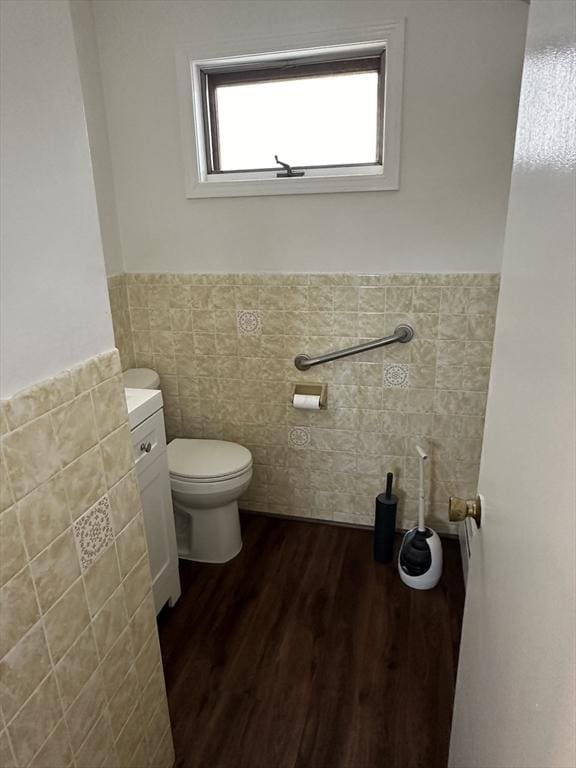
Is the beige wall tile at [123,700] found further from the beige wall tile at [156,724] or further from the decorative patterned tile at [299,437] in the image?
the decorative patterned tile at [299,437]

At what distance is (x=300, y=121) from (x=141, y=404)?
1448 millimetres

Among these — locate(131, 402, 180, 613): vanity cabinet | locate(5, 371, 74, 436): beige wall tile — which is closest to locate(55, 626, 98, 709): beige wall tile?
locate(5, 371, 74, 436): beige wall tile

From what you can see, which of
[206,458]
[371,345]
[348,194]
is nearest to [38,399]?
[206,458]

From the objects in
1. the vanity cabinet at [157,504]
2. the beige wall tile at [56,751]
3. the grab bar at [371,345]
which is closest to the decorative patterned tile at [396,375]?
the grab bar at [371,345]

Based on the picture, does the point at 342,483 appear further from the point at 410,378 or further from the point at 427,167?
the point at 427,167

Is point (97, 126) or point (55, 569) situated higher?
point (97, 126)

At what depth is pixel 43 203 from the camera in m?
0.82

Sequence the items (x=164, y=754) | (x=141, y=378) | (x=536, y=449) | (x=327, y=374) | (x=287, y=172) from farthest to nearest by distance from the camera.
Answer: (x=141, y=378) < (x=327, y=374) < (x=287, y=172) < (x=164, y=754) < (x=536, y=449)

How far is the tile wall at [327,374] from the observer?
207cm

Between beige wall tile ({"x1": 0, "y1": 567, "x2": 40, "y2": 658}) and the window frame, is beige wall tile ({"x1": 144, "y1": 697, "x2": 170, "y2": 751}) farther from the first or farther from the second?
the window frame

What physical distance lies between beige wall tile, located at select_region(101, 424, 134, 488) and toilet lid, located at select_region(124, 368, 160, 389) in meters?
1.23

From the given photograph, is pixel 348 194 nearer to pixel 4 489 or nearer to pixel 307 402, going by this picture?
pixel 307 402

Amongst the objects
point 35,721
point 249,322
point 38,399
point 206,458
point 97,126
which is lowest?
point 206,458

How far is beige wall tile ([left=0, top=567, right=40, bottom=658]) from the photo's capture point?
770 millimetres
